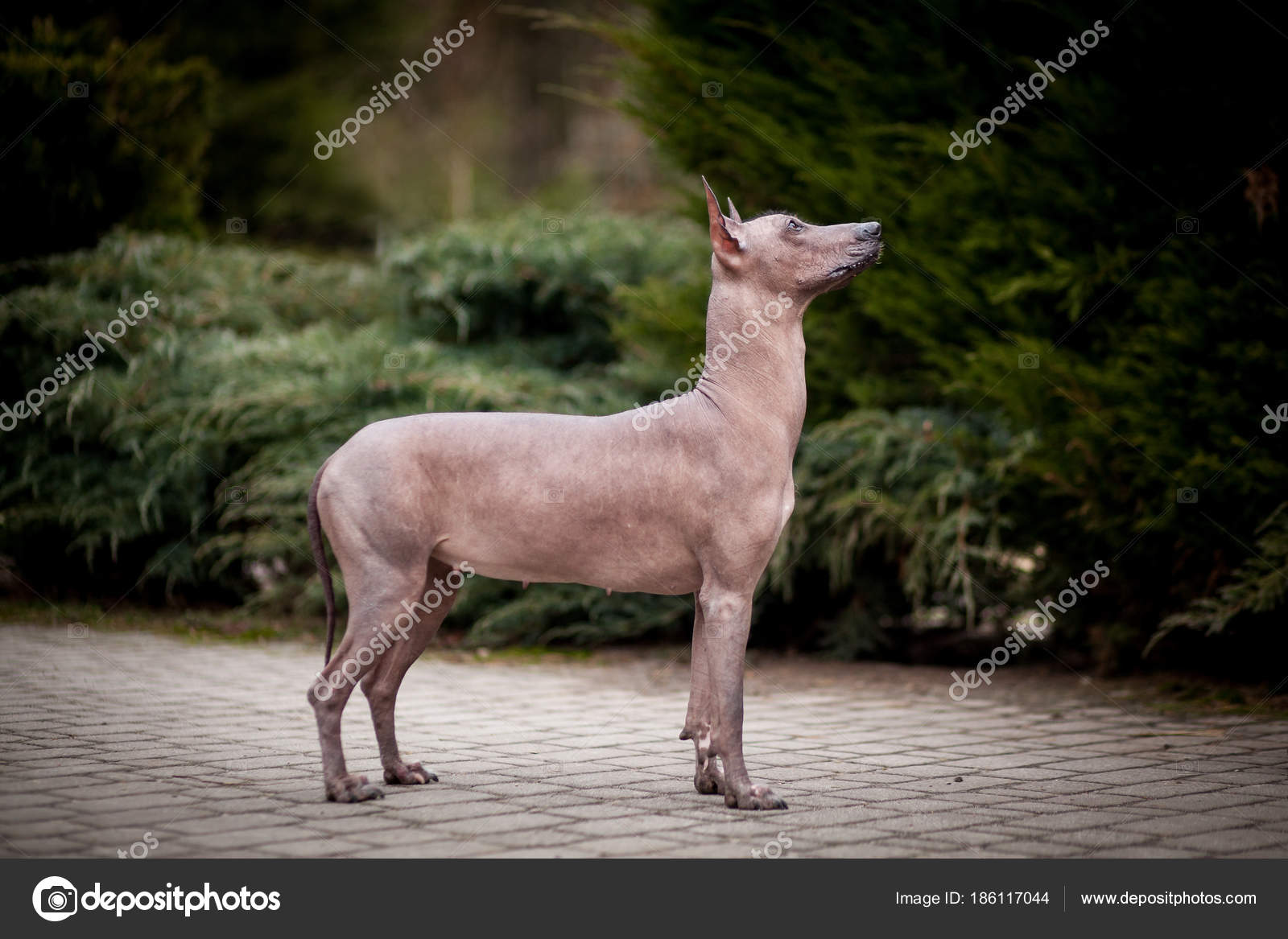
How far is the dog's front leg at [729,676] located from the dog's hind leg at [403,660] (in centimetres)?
112

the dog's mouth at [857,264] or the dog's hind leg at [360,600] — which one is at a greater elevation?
the dog's mouth at [857,264]

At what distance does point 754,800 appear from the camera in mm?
4645

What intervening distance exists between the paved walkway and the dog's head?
6.33ft

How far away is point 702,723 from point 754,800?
472mm

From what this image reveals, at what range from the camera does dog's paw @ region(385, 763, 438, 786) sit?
16.5 ft

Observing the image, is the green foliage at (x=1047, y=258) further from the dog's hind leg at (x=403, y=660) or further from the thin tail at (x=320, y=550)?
the thin tail at (x=320, y=550)

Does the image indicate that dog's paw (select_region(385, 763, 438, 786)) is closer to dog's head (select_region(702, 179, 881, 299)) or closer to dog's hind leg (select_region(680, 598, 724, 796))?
dog's hind leg (select_region(680, 598, 724, 796))

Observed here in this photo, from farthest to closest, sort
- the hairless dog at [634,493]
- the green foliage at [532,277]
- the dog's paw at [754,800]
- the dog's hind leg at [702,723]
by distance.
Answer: the green foliage at [532,277]
the dog's hind leg at [702,723]
the hairless dog at [634,493]
the dog's paw at [754,800]

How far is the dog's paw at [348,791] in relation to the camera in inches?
184
